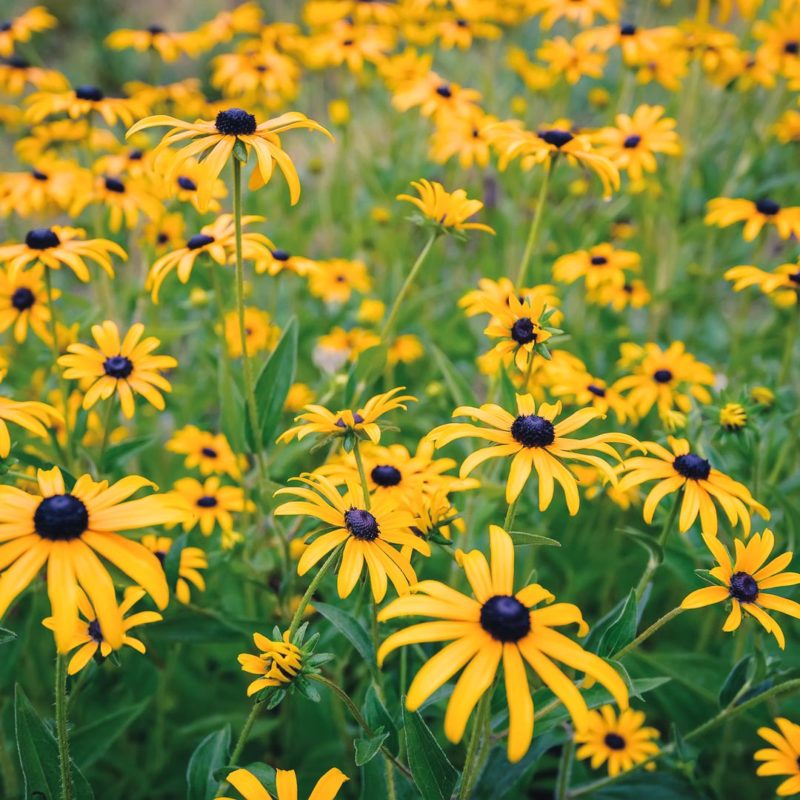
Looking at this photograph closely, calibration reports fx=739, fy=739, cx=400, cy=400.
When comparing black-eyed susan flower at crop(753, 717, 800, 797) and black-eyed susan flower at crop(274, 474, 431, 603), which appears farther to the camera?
black-eyed susan flower at crop(753, 717, 800, 797)

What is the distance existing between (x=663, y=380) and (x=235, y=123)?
131cm

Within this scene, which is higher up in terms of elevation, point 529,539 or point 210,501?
point 529,539

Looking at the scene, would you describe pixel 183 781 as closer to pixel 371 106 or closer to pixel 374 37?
pixel 374 37

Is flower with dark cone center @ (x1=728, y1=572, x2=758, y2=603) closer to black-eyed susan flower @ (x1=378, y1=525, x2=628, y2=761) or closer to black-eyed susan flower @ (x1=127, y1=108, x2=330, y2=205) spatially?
black-eyed susan flower @ (x1=378, y1=525, x2=628, y2=761)

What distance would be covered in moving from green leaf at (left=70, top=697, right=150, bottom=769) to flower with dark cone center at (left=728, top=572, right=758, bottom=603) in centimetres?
116

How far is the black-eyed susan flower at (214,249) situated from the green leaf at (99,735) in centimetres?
90

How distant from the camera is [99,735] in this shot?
1536 mm

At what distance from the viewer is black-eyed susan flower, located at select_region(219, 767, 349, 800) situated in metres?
1.05

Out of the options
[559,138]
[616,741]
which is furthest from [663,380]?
[616,741]

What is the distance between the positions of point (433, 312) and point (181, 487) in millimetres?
1669

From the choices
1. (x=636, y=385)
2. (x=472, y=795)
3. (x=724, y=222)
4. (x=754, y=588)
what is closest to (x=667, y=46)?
(x=724, y=222)

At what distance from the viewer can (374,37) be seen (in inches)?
122

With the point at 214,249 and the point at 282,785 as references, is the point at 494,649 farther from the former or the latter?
the point at 214,249

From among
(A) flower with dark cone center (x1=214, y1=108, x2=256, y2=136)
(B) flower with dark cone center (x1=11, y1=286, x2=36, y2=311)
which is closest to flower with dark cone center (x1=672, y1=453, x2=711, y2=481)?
(A) flower with dark cone center (x1=214, y1=108, x2=256, y2=136)
